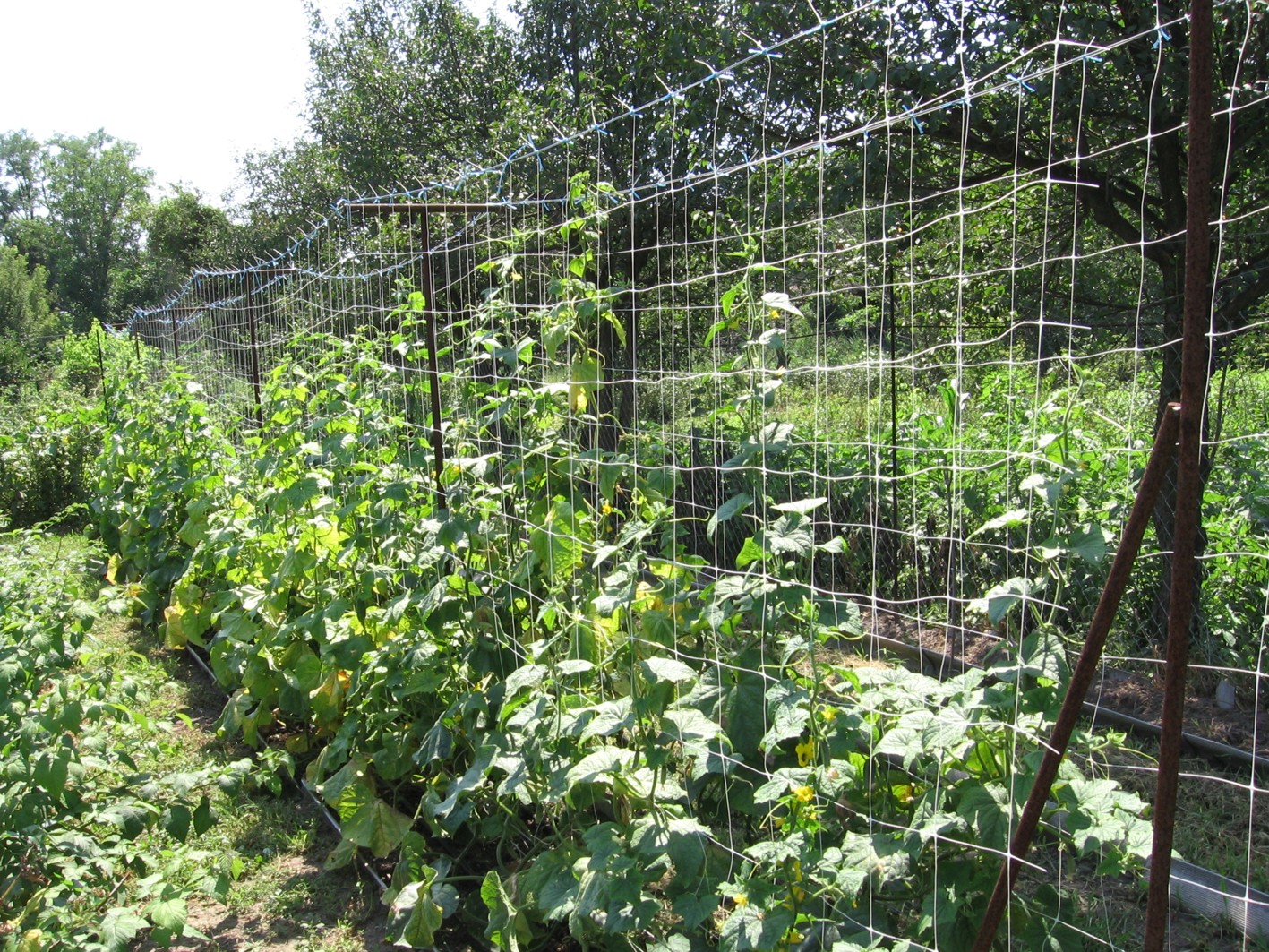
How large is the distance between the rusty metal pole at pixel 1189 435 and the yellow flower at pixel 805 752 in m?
0.77

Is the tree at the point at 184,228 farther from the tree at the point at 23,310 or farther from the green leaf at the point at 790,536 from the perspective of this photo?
the green leaf at the point at 790,536

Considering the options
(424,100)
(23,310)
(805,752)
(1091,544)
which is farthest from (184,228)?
(1091,544)

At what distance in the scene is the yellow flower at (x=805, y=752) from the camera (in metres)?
2.10

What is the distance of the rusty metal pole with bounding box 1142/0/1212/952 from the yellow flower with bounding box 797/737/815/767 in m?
0.77

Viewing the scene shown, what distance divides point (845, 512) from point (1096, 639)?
15.2 feet

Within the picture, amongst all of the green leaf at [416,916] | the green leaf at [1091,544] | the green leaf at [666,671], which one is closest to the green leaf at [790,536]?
the green leaf at [666,671]

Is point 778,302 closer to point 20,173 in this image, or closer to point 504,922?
point 504,922

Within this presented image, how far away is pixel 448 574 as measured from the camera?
3188 millimetres

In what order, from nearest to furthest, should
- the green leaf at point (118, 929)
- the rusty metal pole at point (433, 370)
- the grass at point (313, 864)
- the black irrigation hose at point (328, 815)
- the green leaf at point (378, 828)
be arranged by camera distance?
1. the green leaf at point (118, 929)
2. the grass at point (313, 864)
3. the green leaf at point (378, 828)
4. the black irrigation hose at point (328, 815)
5. the rusty metal pole at point (433, 370)

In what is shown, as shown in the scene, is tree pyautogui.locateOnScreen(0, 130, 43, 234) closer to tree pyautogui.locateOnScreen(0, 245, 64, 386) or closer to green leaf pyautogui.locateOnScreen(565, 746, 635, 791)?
tree pyautogui.locateOnScreen(0, 245, 64, 386)

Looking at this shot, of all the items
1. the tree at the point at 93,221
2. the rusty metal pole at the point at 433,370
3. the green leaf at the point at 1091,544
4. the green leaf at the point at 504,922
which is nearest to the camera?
the green leaf at the point at 1091,544

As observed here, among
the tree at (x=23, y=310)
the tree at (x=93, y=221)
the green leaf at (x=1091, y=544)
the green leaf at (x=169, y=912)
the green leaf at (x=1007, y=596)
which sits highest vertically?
the tree at (x=93, y=221)

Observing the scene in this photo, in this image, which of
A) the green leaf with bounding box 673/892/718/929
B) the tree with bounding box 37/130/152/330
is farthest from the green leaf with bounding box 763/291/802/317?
the tree with bounding box 37/130/152/330

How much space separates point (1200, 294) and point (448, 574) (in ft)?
7.73
